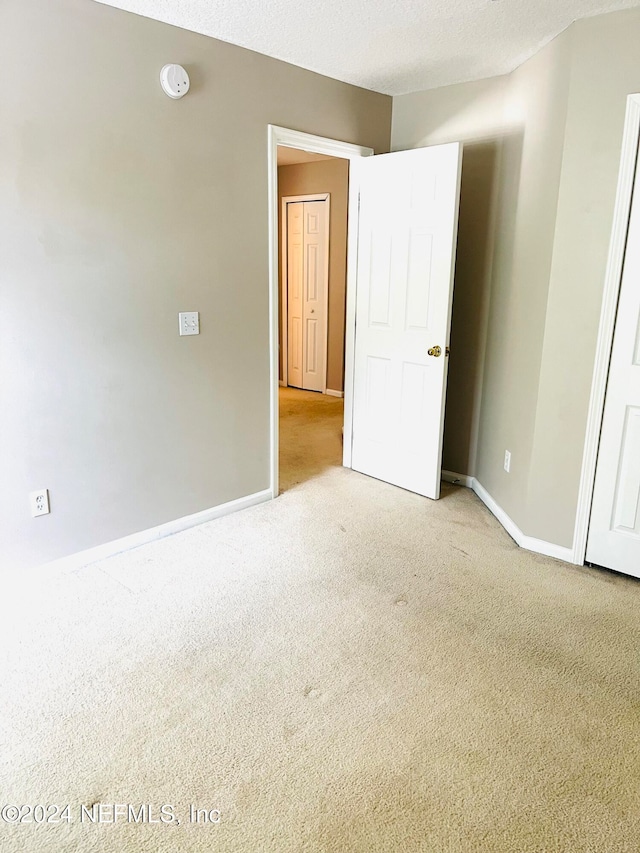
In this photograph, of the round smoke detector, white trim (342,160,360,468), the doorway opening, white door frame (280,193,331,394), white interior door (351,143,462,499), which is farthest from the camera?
white door frame (280,193,331,394)

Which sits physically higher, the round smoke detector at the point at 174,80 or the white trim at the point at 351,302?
the round smoke detector at the point at 174,80

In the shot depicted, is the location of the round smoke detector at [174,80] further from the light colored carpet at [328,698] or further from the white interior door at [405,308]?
the light colored carpet at [328,698]

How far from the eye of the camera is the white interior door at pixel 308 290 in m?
6.39

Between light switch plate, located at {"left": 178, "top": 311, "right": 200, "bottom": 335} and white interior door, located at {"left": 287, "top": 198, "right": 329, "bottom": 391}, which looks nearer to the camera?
light switch plate, located at {"left": 178, "top": 311, "right": 200, "bottom": 335}

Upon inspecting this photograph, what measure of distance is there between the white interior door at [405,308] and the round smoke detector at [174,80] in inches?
51.4

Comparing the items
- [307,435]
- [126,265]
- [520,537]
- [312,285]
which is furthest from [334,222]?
[520,537]

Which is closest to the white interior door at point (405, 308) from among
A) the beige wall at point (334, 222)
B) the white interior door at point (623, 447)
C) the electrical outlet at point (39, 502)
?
the white interior door at point (623, 447)

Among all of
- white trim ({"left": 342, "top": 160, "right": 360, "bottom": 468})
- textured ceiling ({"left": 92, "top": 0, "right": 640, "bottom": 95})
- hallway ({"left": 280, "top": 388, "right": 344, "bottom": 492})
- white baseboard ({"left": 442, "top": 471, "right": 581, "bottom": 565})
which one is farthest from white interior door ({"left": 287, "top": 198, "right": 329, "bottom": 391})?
white baseboard ({"left": 442, "top": 471, "right": 581, "bottom": 565})

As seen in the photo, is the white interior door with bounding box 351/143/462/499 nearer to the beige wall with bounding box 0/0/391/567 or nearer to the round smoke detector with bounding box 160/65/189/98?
the beige wall with bounding box 0/0/391/567

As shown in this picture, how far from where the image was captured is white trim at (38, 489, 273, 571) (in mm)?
2777

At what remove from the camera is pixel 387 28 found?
8.79 ft

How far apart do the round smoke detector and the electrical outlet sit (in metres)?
1.95

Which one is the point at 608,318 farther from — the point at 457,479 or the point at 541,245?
the point at 457,479

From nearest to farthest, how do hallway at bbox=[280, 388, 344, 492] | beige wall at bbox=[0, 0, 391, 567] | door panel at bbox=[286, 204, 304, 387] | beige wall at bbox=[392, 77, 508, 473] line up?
beige wall at bbox=[0, 0, 391, 567] → beige wall at bbox=[392, 77, 508, 473] → hallway at bbox=[280, 388, 344, 492] → door panel at bbox=[286, 204, 304, 387]
